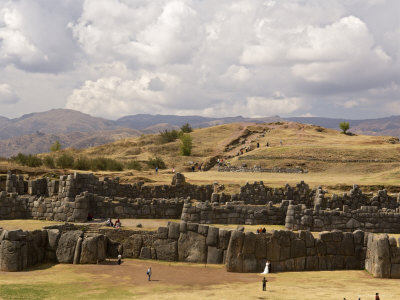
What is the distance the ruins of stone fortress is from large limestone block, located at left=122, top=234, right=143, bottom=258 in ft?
0.14

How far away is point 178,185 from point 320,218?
1276cm

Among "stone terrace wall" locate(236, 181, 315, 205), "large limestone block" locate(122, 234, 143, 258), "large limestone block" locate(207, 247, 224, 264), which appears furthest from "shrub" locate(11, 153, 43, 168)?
"large limestone block" locate(207, 247, 224, 264)

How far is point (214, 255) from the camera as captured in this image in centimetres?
2148

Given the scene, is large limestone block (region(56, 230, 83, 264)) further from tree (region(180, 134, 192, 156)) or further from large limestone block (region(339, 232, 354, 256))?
tree (region(180, 134, 192, 156))

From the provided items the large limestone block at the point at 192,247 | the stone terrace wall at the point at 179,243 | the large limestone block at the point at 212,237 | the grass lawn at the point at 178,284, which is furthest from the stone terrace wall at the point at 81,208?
the large limestone block at the point at 212,237

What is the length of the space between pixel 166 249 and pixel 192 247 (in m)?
1.22

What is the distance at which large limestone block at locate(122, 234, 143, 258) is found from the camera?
2280 centimetres

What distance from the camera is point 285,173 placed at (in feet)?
180

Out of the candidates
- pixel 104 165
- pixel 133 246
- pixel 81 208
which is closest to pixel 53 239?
pixel 133 246

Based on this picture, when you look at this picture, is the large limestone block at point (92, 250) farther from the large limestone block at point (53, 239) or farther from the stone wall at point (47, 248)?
the large limestone block at point (53, 239)

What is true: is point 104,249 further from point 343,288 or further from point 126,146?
point 126,146

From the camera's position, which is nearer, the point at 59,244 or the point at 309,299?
the point at 309,299

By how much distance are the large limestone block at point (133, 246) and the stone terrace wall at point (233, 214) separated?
5.74 meters

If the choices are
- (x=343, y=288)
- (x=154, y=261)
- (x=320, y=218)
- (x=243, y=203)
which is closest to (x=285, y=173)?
(x=243, y=203)
